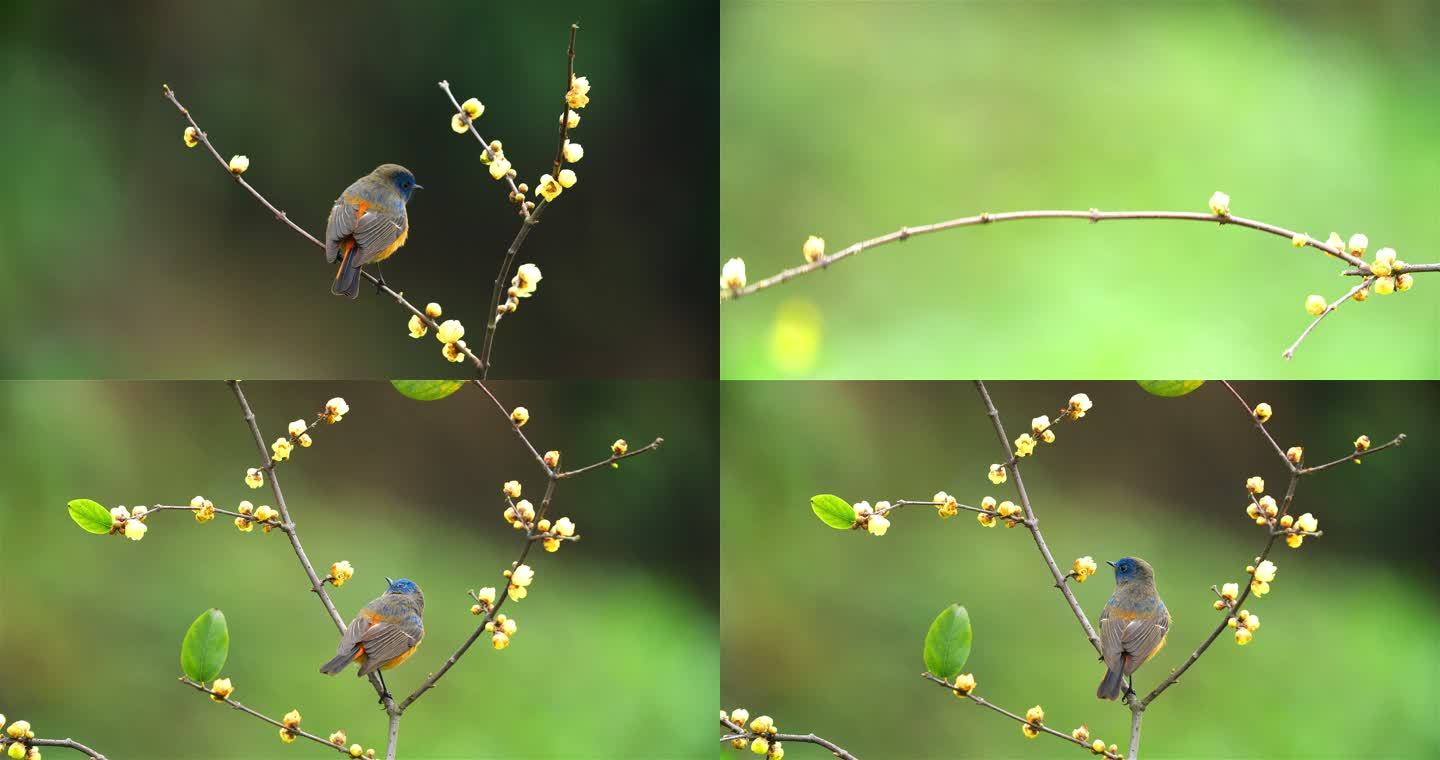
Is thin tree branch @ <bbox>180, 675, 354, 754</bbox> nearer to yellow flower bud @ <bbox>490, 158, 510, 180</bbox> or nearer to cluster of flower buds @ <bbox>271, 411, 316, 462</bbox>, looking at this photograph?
cluster of flower buds @ <bbox>271, 411, 316, 462</bbox>

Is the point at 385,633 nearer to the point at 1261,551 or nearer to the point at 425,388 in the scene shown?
the point at 425,388

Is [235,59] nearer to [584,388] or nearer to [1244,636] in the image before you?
[584,388]

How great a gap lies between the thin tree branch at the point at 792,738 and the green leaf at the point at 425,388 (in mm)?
722

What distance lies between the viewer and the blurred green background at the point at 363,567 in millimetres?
2150

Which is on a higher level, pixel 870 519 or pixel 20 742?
pixel 870 519

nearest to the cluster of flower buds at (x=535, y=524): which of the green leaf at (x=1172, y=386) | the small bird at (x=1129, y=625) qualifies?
the small bird at (x=1129, y=625)

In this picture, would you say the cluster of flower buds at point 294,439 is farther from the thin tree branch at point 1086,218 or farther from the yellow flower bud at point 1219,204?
the yellow flower bud at point 1219,204

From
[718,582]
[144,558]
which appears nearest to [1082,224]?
[718,582]

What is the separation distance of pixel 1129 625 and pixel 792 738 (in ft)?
1.89

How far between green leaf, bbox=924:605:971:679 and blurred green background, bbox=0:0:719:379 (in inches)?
22.7

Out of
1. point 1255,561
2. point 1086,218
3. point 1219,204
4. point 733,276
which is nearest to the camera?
point 733,276

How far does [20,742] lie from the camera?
6.89 feet

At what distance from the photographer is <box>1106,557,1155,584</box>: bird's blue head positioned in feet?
7.05

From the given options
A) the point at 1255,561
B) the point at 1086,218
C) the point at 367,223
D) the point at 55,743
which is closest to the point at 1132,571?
the point at 1255,561
